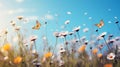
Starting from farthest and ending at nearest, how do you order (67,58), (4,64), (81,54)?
(81,54), (67,58), (4,64)

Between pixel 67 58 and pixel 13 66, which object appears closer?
pixel 13 66

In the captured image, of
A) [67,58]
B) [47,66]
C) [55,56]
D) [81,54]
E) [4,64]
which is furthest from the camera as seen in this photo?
[81,54]

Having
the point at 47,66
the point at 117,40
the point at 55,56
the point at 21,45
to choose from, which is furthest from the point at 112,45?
the point at 47,66

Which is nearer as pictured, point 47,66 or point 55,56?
point 47,66

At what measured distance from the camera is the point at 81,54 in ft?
16.4

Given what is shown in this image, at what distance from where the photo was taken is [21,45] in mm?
4387

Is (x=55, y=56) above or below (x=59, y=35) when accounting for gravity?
below

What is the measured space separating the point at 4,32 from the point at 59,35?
93cm

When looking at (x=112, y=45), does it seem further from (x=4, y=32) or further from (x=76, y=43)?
(x=4, y=32)

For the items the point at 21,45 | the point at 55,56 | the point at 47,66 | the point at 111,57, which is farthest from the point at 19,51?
the point at 111,57

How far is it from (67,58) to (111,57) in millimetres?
623

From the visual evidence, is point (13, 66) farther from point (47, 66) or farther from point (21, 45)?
point (21, 45)

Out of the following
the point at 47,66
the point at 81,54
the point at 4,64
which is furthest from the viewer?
the point at 81,54

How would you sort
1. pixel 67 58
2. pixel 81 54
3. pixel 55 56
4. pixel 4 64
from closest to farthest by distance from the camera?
1. pixel 4 64
2. pixel 67 58
3. pixel 55 56
4. pixel 81 54
